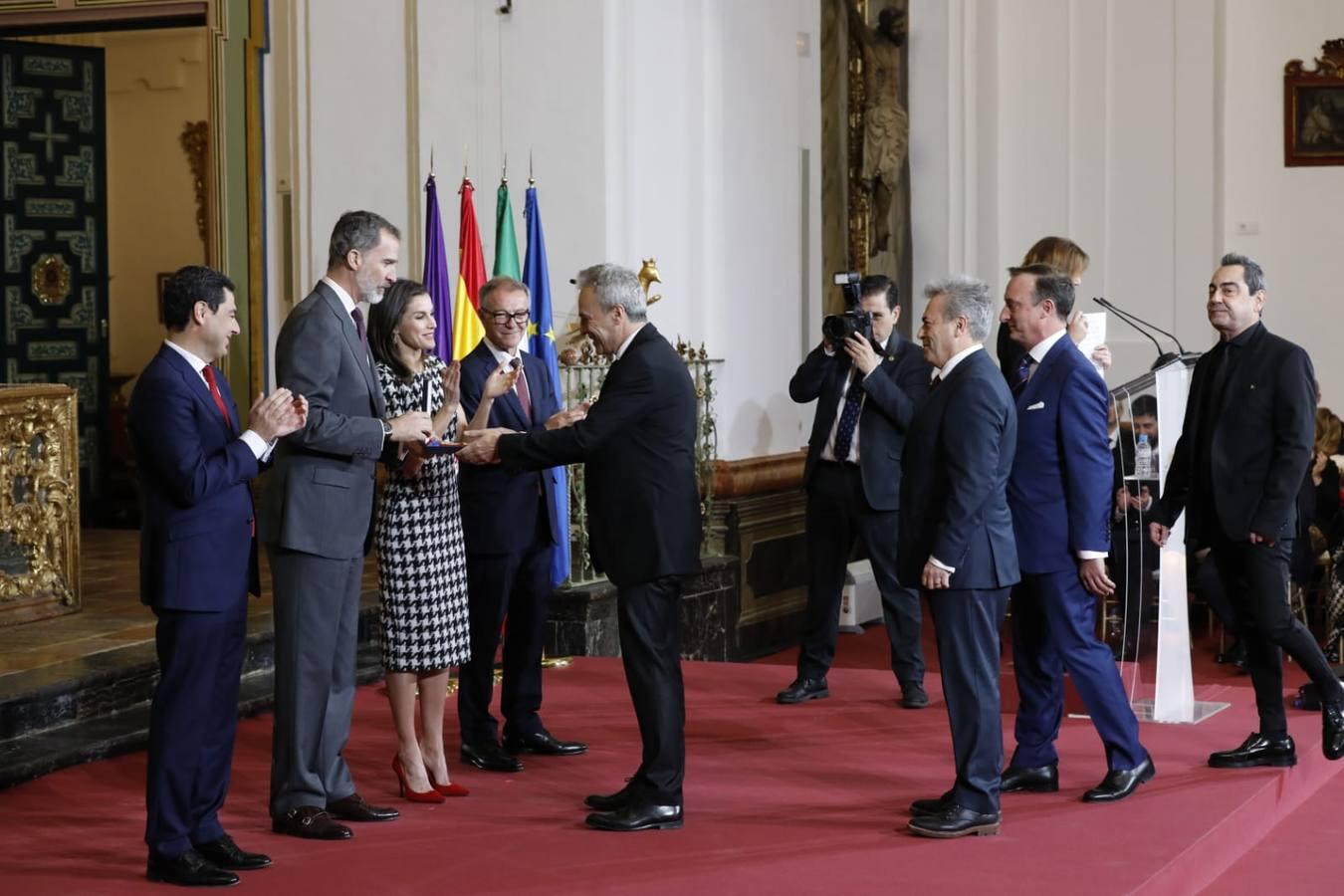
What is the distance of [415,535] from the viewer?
200 inches

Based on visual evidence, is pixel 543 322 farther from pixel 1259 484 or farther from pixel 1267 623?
pixel 1267 623

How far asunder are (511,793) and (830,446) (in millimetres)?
2282

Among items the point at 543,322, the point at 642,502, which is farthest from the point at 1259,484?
the point at 543,322

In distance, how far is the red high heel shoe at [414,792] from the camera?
203 inches

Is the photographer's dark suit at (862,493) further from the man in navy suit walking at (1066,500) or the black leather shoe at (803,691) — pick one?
the man in navy suit walking at (1066,500)

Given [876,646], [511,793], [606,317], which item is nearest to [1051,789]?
[511,793]

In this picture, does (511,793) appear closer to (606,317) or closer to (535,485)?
(535,485)

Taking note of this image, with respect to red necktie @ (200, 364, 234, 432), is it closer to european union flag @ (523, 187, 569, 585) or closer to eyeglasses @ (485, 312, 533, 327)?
eyeglasses @ (485, 312, 533, 327)

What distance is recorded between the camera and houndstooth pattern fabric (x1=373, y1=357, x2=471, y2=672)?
199 inches

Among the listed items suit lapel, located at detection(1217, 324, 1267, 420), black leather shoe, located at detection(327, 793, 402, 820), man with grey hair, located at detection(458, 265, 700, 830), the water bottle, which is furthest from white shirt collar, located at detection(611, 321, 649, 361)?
the water bottle

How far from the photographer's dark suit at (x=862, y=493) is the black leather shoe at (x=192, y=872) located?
2.95 meters

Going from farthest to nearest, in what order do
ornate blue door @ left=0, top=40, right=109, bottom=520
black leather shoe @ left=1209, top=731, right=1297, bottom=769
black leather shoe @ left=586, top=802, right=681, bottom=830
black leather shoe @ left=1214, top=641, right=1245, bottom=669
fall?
ornate blue door @ left=0, top=40, right=109, bottom=520 < black leather shoe @ left=1214, top=641, right=1245, bottom=669 < black leather shoe @ left=1209, top=731, right=1297, bottom=769 < black leather shoe @ left=586, top=802, right=681, bottom=830

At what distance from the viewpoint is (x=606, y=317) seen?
4863 millimetres

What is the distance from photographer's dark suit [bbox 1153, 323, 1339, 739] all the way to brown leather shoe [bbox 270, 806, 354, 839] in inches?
113
